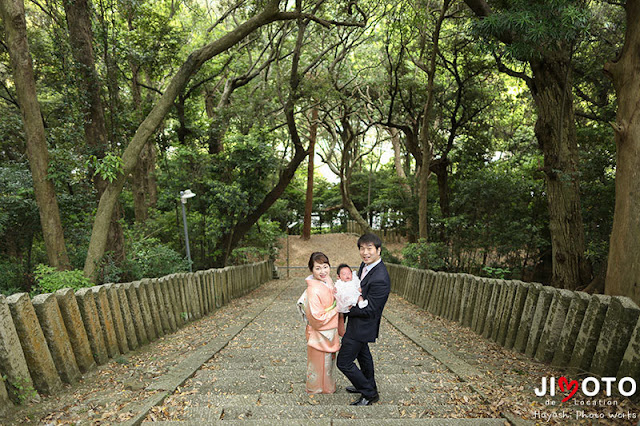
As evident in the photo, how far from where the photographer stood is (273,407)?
9.75ft

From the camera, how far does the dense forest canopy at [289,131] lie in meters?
5.39

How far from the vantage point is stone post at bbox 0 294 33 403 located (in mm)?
2770

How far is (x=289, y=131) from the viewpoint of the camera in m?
12.0

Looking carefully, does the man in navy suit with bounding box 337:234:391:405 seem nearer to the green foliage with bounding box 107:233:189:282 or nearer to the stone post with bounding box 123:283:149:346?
the stone post with bounding box 123:283:149:346

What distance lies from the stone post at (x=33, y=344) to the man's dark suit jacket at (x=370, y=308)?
233 cm

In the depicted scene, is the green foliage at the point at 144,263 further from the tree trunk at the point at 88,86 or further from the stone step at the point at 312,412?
the stone step at the point at 312,412

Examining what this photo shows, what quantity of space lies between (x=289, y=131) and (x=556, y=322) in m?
9.42

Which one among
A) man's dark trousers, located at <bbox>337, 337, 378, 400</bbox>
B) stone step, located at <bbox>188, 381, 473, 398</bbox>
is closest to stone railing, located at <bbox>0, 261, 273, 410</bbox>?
stone step, located at <bbox>188, 381, 473, 398</bbox>

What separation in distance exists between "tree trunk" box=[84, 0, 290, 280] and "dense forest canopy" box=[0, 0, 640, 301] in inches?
0.8

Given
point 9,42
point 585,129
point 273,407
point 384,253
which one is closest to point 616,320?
point 273,407

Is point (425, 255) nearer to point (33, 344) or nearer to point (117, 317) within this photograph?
point (117, 317)

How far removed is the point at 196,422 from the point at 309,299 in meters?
1.23

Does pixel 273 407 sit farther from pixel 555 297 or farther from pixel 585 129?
pixel 585 129

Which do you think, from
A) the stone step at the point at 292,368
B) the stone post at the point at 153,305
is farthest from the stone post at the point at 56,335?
the stone post at the point at 153,305
